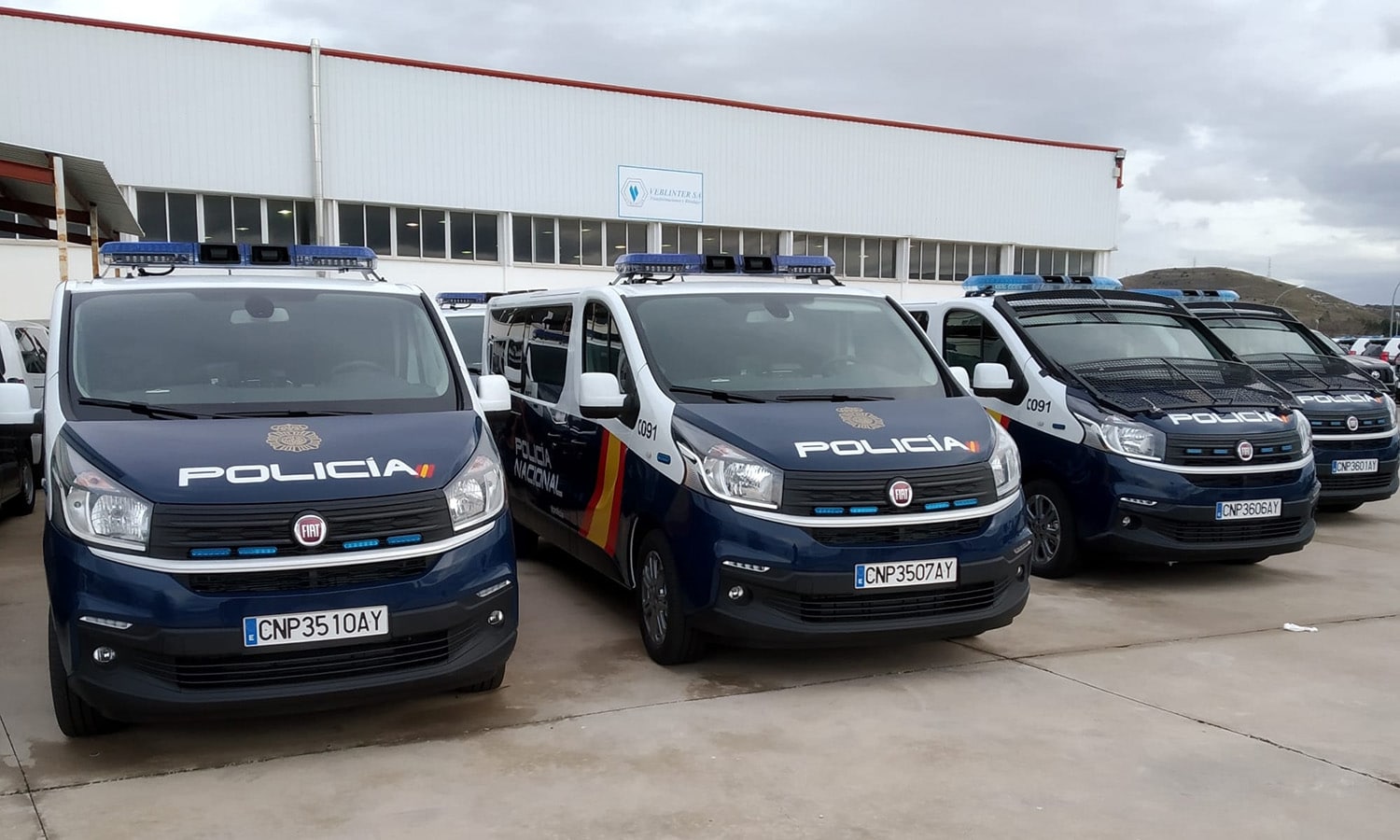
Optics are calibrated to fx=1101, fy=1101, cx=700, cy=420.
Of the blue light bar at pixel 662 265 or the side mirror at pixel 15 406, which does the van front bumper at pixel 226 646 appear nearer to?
the side mirror at pixel 15 406

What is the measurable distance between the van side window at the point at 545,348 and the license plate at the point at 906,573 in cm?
254

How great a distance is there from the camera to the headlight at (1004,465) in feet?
17.1

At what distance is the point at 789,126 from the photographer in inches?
1221

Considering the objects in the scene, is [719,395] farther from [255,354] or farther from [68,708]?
[68,708]

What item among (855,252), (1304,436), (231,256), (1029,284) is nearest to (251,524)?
(231,256)

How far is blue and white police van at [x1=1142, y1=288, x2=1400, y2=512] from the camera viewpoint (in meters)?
8.91

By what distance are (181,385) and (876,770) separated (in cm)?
322

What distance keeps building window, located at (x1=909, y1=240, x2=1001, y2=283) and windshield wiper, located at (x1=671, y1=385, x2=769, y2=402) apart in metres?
29.6

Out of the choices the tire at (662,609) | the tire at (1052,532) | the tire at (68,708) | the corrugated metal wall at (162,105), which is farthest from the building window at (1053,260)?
the tire at (68,708)

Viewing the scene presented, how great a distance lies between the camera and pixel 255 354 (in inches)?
191

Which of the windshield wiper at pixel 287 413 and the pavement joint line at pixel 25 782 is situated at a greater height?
the windshield wiper at pixel 287 413

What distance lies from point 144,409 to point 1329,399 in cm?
868

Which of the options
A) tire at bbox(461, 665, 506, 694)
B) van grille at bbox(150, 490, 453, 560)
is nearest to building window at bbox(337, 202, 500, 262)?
tire at bbox(461, 665, 506, 694)

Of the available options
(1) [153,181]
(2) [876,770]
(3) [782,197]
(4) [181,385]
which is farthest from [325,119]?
(2) [876,770]
